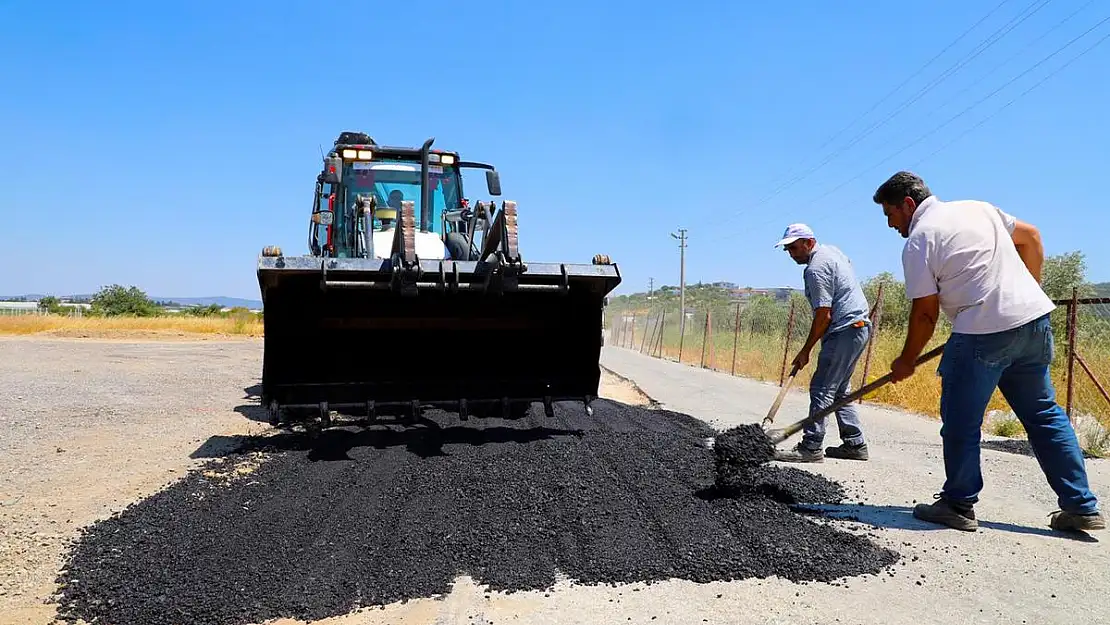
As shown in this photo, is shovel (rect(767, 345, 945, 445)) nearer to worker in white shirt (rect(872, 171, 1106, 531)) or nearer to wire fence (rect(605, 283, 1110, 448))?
worker in white shirt (rect(872, 171, 1106, 531))

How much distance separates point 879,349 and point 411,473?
430 inches

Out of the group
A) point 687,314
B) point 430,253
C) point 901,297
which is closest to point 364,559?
point 430,253

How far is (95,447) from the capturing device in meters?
7.07

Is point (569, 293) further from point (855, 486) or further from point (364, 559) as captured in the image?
point (364, 559)

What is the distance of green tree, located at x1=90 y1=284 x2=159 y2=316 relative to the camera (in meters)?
55.4

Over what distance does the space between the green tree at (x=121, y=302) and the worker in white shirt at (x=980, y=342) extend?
5907 centimetres

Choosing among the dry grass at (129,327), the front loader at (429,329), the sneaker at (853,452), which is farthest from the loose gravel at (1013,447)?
the dry grass at (129,327)

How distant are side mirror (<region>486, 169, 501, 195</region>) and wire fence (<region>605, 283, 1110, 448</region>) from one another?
4574 millimetres

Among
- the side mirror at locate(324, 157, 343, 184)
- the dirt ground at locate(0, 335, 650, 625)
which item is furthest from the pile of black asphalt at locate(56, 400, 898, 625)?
the side mirror at locate(324, 157, 343, 184)

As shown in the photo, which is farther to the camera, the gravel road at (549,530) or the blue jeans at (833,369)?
the blue jeans at (833,369)

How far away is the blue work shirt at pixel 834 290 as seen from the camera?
5812 mm

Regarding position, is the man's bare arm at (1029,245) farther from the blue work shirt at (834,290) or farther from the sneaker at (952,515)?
the blue work shirt at (834,290)

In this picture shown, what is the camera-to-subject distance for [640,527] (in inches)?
158

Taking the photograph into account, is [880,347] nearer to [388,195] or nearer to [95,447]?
[388,195]
